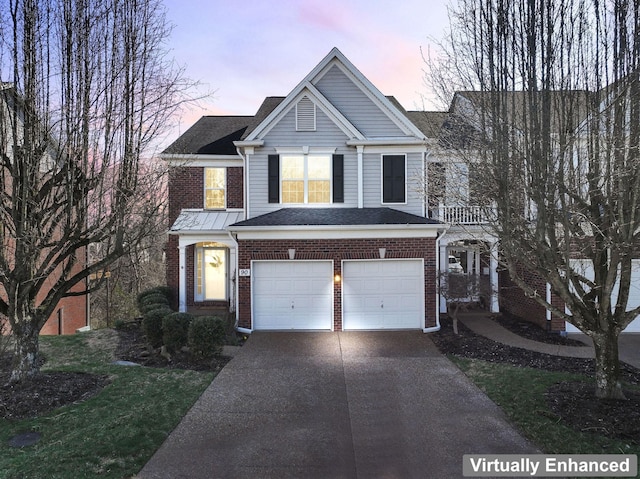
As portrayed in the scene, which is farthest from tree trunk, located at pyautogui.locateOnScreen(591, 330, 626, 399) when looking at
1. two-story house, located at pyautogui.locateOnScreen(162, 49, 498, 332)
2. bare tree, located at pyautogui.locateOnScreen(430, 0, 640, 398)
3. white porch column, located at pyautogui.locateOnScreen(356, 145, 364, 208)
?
white porch column, located at pyautogui.locateOnScreen(356, 145, 364, 208)

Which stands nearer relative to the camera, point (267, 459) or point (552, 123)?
point (267, 459)

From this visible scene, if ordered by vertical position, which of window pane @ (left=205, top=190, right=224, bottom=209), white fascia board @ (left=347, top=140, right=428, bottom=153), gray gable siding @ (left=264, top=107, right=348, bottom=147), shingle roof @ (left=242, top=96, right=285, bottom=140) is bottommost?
window pane @ (left=205, top=190, right=224, bottom=209)

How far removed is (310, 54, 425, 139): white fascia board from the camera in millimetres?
12984

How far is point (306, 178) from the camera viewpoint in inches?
512

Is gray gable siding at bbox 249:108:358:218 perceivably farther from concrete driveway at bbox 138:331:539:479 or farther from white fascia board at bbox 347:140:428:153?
concrete driveway at bbox 138:331:539:479

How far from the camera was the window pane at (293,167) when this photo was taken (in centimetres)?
1301

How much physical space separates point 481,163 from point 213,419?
5.70 metres

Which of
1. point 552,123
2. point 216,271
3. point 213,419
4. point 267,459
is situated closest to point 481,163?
point 552,123

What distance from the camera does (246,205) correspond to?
42.3 ft

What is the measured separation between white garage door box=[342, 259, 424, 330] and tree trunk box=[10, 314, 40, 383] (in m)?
7.46

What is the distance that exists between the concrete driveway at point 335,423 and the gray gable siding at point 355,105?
764 cm

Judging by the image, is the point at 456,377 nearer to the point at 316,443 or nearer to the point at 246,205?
the point at 316,443

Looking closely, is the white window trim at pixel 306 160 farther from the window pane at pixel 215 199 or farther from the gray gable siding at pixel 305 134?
the window pane at pixel 215 199

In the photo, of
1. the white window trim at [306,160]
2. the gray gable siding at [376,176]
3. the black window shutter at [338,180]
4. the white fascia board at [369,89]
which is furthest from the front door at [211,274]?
the white fascia board at [369,89]
